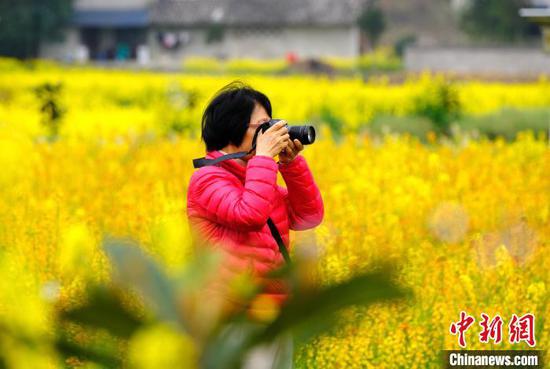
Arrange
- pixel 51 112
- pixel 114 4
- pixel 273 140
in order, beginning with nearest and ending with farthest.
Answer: pixel 273 140 → pixel 51 112 → pixel 114 4

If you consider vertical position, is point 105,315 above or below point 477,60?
below

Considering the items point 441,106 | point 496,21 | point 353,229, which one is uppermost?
point 496,21

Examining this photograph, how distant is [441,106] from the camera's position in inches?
509

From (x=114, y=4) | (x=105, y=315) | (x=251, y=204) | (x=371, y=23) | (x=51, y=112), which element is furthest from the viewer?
(x=371, y=23)

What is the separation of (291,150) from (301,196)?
24 cm

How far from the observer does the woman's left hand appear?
231cm

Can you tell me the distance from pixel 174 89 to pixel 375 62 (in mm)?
22488

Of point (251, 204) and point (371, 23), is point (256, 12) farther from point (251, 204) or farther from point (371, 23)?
point (251, 204)

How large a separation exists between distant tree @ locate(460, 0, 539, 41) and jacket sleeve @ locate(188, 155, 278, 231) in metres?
34.6

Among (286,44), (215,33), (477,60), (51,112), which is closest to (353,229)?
(51,112)

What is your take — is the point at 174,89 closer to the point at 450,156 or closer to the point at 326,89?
the point at 326,89

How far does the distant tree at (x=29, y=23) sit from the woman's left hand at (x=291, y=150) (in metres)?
37.5

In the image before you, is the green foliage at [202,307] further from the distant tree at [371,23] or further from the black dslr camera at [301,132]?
the distant tree at [371,23]

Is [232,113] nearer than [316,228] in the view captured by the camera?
Yes
